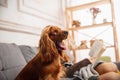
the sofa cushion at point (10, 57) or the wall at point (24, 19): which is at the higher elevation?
the wall at point (24, 19)

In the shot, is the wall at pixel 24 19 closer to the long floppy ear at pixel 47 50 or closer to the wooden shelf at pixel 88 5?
the wooden shelf at pixel 88 5

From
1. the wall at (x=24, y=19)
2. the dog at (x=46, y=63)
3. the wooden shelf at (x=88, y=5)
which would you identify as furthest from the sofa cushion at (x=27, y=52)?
the wooden shelf at (x=88, y=5)

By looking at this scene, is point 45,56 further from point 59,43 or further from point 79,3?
point 79,3

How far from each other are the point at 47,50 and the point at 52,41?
0.27 feet

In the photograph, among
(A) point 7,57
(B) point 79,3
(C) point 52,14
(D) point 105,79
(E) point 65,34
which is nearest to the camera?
(D) point 105,79

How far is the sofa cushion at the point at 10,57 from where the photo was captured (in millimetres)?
1445

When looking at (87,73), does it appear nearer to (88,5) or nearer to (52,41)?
(52,41)

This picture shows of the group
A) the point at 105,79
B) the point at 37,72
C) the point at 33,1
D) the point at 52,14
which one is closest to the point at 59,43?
the point at 37,72

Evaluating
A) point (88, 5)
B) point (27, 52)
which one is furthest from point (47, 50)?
point (88, 5)

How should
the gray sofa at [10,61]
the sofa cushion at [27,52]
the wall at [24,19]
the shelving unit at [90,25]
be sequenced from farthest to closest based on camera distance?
the shelving unit at [90,25], the wall at [24,19], the sofa cushion at [27,52], the gray sofa at [10,61]

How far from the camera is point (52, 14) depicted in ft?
9.46

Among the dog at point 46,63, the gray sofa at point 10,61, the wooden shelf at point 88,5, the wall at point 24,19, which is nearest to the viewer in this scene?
the dog at point 46,63

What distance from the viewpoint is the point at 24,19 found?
226 centimetres

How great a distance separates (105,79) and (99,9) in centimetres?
210
